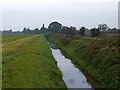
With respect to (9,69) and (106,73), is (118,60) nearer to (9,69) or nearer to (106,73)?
(106,73)

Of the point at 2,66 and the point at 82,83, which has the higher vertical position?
the point at 2,66

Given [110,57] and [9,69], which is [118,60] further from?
[9,69]

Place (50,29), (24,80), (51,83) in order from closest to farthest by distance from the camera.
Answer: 1. (24,80)
2. (51,83)
3. (50,29)

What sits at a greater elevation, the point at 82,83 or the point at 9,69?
the point at 9,69

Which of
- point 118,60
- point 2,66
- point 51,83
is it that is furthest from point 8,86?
point 118,60

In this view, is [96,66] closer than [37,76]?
No

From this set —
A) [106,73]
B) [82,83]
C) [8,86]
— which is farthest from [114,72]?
[8,86]

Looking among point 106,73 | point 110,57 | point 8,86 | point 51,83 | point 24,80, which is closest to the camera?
point 8,86

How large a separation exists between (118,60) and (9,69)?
8080 mm

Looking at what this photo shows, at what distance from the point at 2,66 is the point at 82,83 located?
19.7 feet

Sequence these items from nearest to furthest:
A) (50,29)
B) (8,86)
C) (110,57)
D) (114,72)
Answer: (8,86) < (114,72) < (110,57) < (50,29)

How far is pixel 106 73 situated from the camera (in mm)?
19266

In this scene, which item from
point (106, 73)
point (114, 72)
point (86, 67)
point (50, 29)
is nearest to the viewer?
point (114, 72)

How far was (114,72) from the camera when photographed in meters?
18.1
